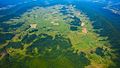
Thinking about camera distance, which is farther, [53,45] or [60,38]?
[60,38]

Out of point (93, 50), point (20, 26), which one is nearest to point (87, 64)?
point (93, 50)

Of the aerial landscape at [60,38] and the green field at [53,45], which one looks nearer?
the green field at [53,45]

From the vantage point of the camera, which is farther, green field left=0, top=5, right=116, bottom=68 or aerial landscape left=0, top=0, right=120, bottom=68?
aerial landscape left=0, top=0, right=120, bottom=68

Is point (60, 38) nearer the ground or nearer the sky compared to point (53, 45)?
nearer the sky

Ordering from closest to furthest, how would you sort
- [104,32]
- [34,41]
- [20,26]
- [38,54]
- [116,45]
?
1. [38,54]
2. [116,45]
3. [34,41]
4. [104,32]
5. [20,26]

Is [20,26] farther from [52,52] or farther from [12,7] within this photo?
[12,7]

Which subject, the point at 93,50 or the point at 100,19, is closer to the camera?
the point at 93,50

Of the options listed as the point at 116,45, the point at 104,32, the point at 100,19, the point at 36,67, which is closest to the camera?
the point at 36,67
